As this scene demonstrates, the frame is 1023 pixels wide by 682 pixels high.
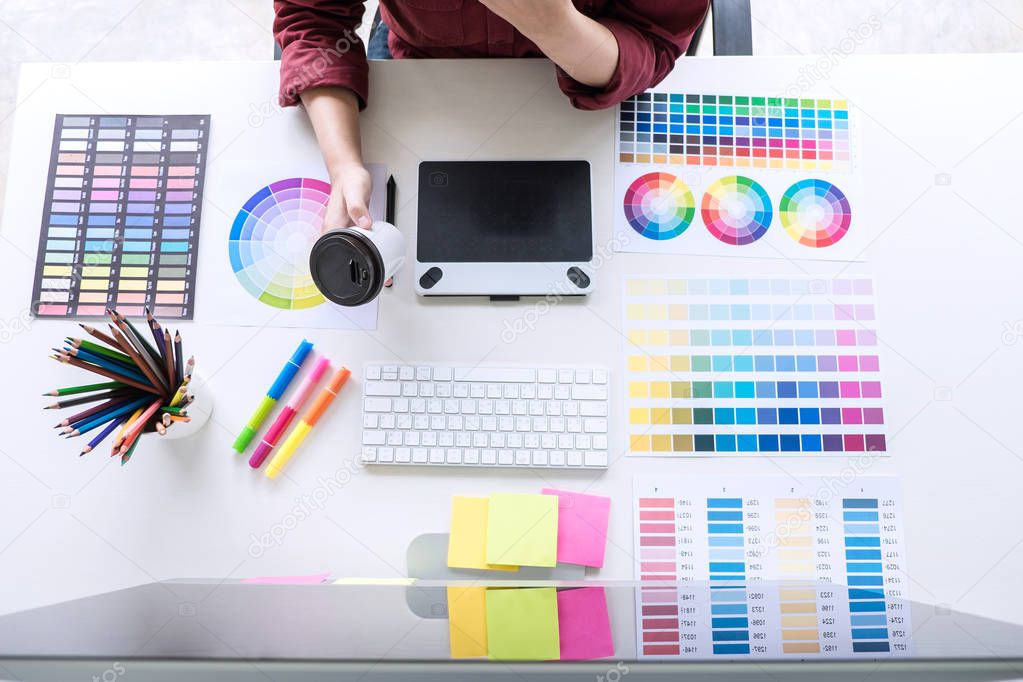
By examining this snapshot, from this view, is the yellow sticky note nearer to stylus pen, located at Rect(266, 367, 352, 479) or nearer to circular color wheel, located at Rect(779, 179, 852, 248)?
stylus pen, located at Rect(266, 367, 352, 479)

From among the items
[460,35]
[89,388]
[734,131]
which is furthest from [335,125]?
[734,131]

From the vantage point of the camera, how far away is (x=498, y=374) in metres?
0.87

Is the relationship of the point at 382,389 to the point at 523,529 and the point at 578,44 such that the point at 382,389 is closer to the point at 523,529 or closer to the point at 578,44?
the point at 523,529

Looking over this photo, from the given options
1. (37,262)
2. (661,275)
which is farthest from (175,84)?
(661,275)

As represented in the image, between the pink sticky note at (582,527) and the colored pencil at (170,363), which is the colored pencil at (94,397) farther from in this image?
the pink sticky note at (582,527)

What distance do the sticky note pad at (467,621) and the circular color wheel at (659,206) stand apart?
510 mm

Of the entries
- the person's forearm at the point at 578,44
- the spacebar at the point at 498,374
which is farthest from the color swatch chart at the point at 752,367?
the person's forearm at the point at 578,44

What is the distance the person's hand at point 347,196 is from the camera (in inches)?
A: 32.7

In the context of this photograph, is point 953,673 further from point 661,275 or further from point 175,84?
point 175,84

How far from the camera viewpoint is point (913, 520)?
833mm

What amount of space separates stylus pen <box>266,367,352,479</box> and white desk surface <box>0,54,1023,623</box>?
14 mm

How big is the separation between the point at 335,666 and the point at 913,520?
71cm

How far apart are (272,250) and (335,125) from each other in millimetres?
184

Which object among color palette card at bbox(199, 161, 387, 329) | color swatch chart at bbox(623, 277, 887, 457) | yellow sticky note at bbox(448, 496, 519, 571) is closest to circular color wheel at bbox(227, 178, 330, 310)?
color palette card at bbox(199, 161, 387, 329)
